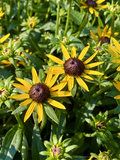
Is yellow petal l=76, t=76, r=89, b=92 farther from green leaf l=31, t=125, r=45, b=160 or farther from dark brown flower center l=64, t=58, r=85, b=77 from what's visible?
green leaf l=31, t=125, r=45, b=160

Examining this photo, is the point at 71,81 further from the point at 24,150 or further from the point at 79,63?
the point at 24,150

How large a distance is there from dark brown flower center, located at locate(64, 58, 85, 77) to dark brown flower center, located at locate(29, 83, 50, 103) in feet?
0.59

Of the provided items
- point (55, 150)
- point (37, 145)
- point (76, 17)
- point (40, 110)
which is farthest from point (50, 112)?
point (76, 17)

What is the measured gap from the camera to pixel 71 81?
1.34 meters

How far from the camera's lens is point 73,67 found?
1.33m

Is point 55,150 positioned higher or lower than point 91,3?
lower

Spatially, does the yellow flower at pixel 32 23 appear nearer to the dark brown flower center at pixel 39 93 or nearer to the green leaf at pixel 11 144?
the dark brown flower center at pixel 39 93

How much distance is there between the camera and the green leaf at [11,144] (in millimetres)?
1395

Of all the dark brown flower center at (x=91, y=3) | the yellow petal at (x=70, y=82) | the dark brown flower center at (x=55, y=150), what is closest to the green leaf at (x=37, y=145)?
the dark brown flower center at (x=55, y=150)

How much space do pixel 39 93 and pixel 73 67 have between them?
260 millimetres

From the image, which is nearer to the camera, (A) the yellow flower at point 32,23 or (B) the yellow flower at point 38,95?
(B) the yellow flower at point 38,95

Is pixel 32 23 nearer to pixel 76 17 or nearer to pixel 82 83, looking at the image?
pixel 76 17

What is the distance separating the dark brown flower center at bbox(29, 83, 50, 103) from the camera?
1273 millimetres

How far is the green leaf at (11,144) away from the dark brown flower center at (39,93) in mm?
298
